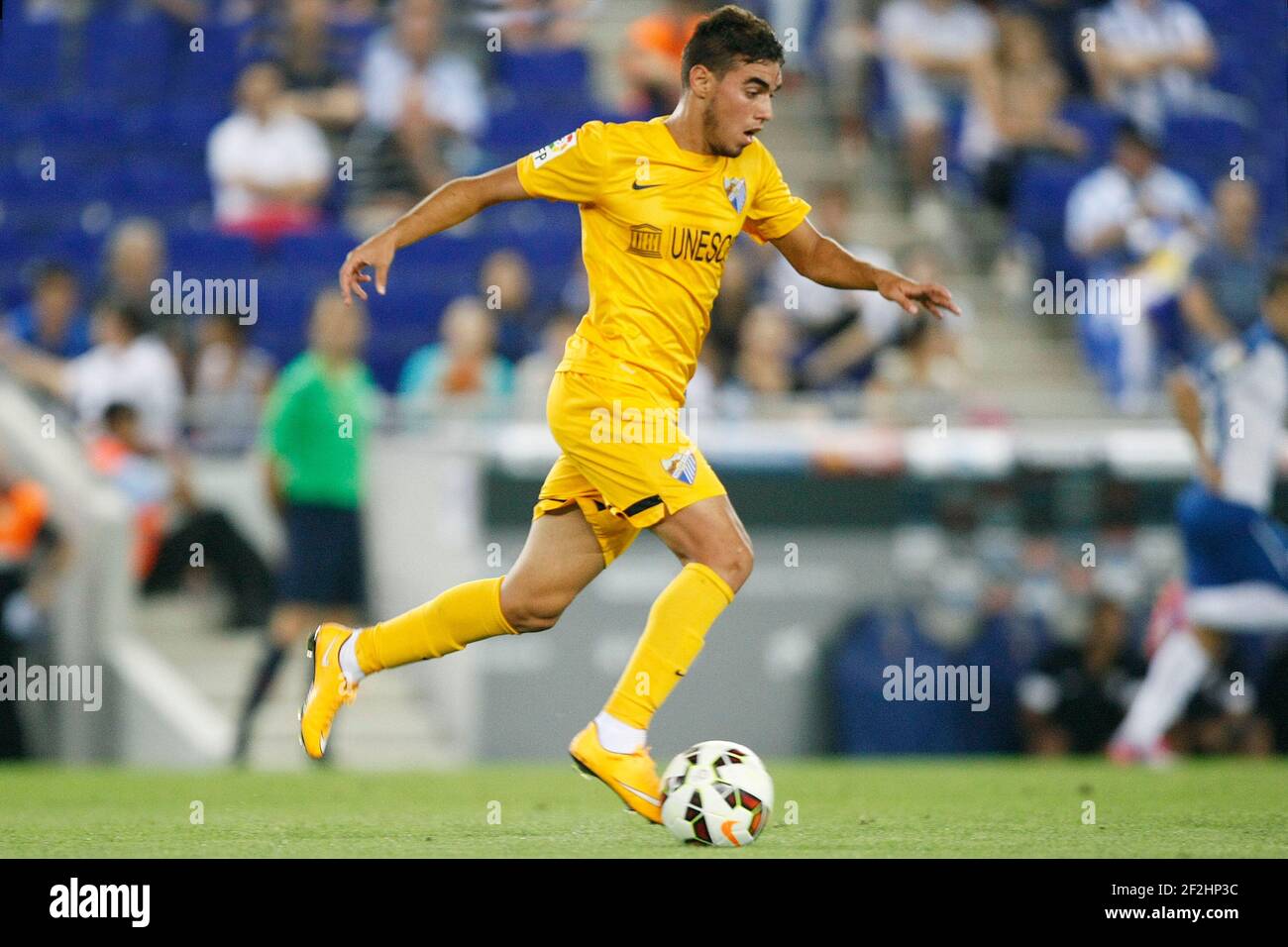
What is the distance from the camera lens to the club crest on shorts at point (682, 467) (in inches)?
232

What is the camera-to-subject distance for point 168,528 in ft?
38.0

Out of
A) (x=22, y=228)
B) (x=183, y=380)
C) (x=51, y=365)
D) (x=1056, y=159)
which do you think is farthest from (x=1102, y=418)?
(x=22, y=228)

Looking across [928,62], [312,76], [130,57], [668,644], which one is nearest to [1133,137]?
[928,62]

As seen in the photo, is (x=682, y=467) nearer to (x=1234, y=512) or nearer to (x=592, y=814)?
(x=592, y=814)

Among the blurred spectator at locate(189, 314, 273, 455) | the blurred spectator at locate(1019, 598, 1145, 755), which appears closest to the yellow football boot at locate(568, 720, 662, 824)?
the blurred spectator at locate(1019, 598, 1145, 755)

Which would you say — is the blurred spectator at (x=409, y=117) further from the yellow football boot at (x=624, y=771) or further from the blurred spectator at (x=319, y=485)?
the yellow football boot at (x=624, y=771)

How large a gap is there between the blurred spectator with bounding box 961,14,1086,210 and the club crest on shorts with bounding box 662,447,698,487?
28.0ft

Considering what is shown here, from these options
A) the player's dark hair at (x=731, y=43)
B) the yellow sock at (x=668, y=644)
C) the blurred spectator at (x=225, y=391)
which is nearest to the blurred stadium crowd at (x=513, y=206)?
the blurred spectator at (x=225, y=391)

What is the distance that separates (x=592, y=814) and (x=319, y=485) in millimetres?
3809

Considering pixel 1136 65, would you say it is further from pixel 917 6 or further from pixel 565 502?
pixel 565 502

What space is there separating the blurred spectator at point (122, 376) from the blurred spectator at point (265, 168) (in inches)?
60.5

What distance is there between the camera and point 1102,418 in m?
11.5

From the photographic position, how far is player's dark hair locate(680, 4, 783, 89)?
19.4 feet

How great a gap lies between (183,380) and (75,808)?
4944 mm
